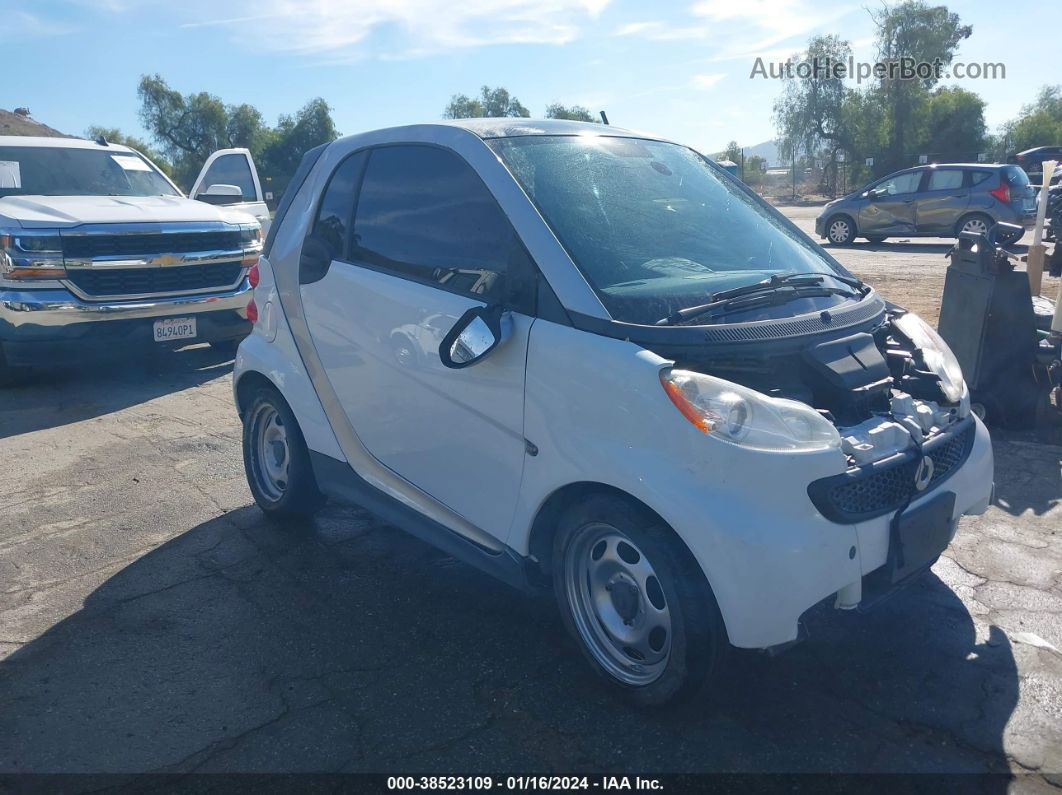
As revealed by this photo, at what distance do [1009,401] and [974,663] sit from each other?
303 cm

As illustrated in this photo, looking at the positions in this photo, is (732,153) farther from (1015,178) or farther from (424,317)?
(424,317)

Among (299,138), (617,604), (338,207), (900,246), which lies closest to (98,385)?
(338,207)

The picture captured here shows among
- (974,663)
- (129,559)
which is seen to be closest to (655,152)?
(974,663)

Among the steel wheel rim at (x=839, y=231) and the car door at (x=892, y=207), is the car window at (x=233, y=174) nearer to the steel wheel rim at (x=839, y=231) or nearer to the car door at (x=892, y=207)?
the steel wheel rim at (x=839, y=231)

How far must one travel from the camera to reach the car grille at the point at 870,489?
268cm

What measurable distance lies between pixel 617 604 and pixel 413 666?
33.3 inches

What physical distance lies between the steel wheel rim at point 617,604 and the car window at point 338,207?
1832mm

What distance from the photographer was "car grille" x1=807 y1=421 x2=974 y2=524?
106 inches

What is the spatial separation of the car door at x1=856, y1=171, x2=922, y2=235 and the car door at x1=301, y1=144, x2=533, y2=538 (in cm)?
1657

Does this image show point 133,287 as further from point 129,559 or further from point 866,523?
point 866,523

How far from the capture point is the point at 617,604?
2979mm

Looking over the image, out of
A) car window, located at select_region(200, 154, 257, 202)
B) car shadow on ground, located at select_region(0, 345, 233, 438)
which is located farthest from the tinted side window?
car window, located at select_region(200, 154, 257, 202)

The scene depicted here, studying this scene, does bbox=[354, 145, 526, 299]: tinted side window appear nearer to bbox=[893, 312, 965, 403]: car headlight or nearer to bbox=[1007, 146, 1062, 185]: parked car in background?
bbox=[893, 312, 965, 403]: car headlight

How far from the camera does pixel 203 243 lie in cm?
819
